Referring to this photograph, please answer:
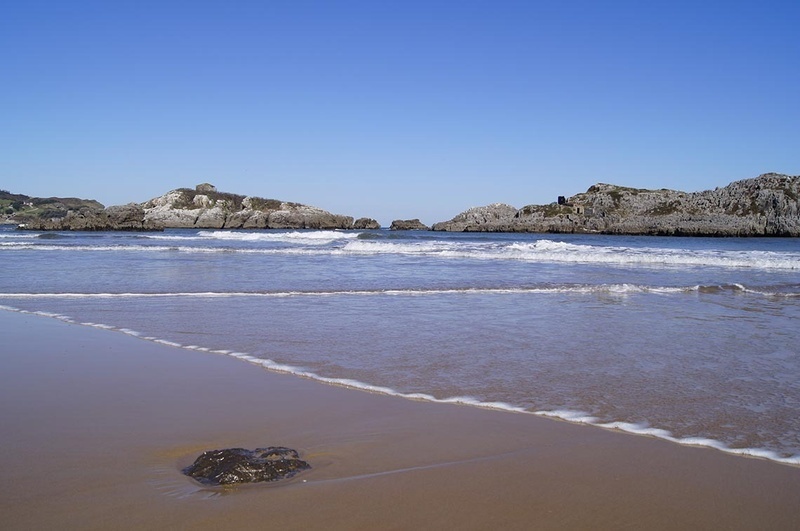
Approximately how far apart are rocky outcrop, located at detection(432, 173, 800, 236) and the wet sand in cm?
7242

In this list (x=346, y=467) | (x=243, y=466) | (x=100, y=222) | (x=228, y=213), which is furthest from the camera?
(x=228, y=213)

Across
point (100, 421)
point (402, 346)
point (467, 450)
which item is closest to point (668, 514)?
point (467, 450)

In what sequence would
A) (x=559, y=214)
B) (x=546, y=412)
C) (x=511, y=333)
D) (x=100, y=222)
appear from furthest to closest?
(x=559, y=214) < (x=100, y=222) < (x=511, y=333) < (x=546, y=412)

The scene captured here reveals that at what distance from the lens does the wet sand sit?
2949mm

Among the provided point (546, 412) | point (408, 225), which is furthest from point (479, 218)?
point (546, 412)

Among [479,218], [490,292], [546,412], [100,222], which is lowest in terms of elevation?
[546,412]

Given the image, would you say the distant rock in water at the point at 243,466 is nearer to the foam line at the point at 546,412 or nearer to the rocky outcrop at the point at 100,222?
the foam line at the point at 546,412

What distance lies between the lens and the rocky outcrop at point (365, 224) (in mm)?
101188

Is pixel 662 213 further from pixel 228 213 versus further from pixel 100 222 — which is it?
pixel 100 222

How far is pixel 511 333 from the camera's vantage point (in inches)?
324

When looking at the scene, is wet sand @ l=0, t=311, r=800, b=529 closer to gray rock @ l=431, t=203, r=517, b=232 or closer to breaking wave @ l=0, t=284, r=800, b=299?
breaking wave @ l=0, t=284, r=800, b=299

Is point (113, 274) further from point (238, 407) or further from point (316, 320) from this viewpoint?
point (238, 407)

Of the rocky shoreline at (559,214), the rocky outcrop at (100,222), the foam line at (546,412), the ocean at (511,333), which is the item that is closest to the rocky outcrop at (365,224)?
the rocky shoreline at (559,214)

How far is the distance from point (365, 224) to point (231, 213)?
22655 mm
